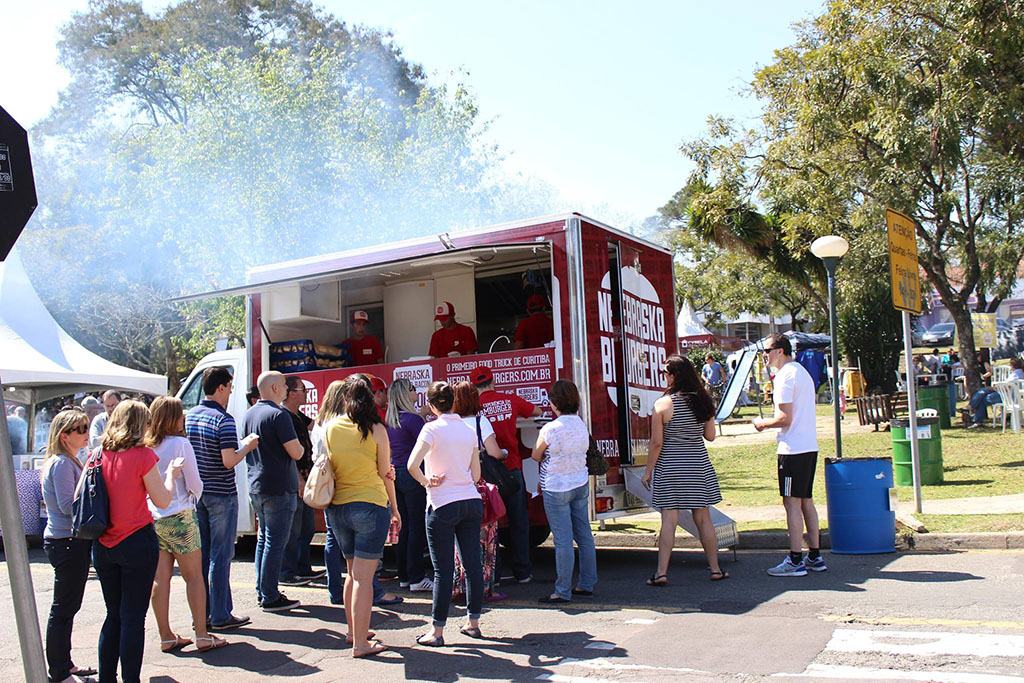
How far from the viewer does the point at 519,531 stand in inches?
301

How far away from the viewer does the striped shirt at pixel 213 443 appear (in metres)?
6.41

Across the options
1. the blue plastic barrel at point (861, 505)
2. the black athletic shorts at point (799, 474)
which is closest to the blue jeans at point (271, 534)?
the black athletic shorts at point (799, 474)

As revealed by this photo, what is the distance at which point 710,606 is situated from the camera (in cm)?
636

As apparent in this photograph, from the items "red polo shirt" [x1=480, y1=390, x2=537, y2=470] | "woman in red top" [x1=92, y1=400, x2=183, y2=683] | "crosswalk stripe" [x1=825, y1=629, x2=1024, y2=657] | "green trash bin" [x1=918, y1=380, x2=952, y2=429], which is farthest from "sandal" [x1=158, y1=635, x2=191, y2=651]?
"green trash bin" [x1=918, y1=380, x2=952, y2=429]

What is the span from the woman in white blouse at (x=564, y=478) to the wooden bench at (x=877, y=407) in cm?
1298

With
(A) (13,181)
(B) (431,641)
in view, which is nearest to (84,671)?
(B) (431,641)

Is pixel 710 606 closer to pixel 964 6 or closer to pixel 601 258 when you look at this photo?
pixel 601 258

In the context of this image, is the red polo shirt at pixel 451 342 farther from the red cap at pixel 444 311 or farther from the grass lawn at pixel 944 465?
the grass lawn at pixel 944 465

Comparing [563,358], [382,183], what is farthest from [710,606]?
[382,183]

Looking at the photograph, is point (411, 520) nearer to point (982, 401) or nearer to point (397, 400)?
point (397, 400)

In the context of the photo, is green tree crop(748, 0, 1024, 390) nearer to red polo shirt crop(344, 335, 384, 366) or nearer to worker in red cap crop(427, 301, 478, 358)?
worker in red cap crop(427, 301, 478, 358)

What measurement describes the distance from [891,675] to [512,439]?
3637mm

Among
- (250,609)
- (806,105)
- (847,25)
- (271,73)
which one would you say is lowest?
(250,609)

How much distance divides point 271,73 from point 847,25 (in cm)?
1283
